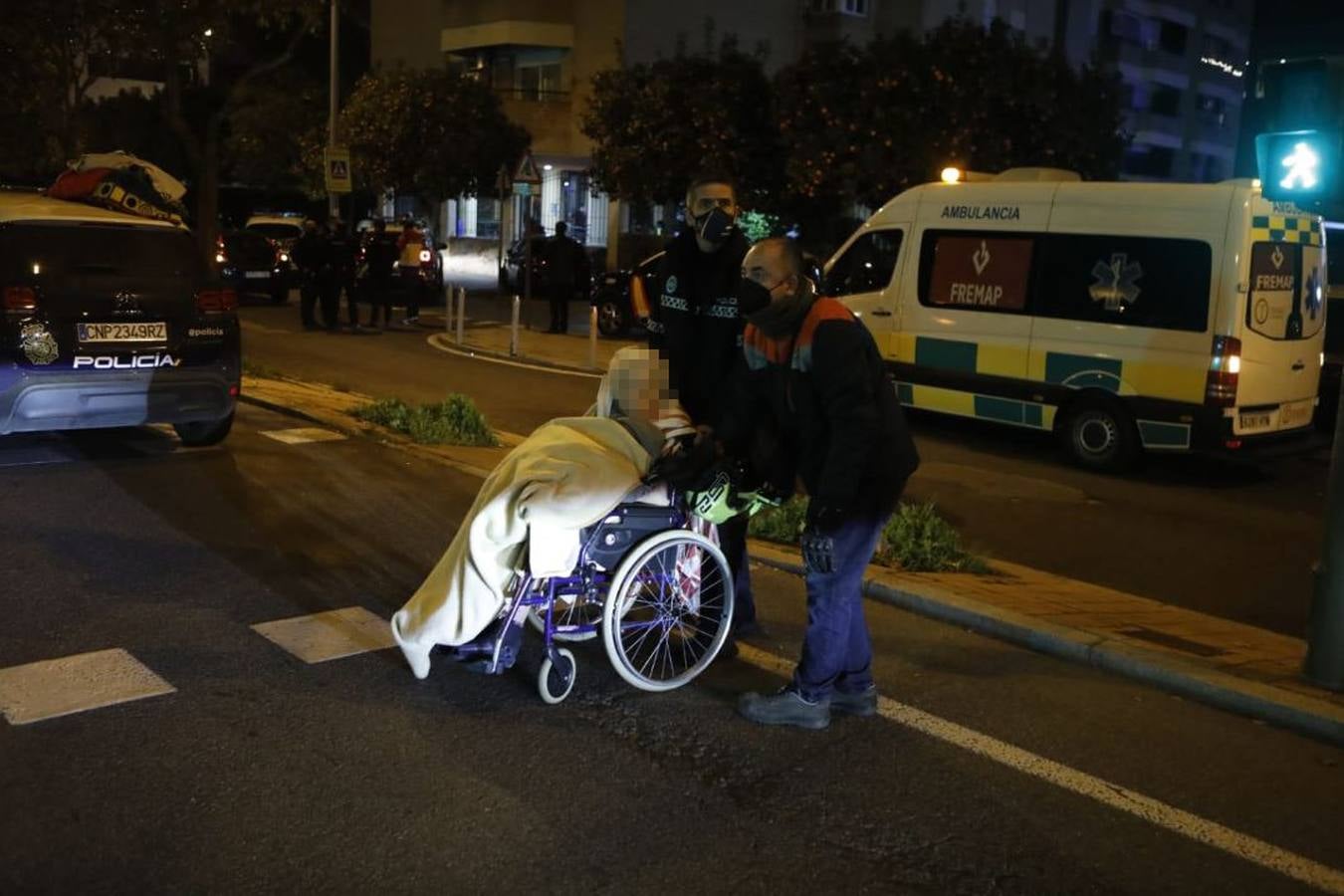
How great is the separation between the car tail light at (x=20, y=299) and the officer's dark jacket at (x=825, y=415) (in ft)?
17.6

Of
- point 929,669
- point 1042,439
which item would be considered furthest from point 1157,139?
point 929,669

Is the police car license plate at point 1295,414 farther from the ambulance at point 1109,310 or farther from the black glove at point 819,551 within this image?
the black glove at point 819,551

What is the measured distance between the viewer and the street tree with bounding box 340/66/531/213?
32.2 metres

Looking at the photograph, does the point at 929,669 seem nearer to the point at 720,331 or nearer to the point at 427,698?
the point at 720,331

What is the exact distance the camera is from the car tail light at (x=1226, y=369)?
1031 cm

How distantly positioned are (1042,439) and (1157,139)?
151 ft

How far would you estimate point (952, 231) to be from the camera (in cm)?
1225

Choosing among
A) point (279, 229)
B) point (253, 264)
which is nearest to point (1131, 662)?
point (253, 264)

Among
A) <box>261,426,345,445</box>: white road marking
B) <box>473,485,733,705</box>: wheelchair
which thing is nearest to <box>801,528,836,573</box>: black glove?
<box>473,485,733,705</box>: wheelchair

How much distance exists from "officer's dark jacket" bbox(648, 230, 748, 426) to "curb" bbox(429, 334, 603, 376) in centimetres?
1085

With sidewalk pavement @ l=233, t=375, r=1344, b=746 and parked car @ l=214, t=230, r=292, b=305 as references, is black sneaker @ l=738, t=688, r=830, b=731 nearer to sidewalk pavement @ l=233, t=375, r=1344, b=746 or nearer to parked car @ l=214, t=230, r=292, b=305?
sidewalk pavement @ l=233, t=375, r=1344, b=746

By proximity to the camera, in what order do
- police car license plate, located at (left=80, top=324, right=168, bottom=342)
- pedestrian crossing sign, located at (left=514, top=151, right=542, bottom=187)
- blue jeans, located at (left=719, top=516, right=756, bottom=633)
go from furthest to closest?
pedestrian crossing sign, located at (left=514, top=151, right=542, bottom=187)
police car license plate, located at (left=80, top=324, right=168, bottom=342)
blue jeans, located at (left=719, top=516, right=756, bottom=633)

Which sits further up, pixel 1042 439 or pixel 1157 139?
pixel 1157 139

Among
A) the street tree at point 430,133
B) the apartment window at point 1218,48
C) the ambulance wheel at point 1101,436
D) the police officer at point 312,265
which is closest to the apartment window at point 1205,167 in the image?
the apartment window at point 1218,48
